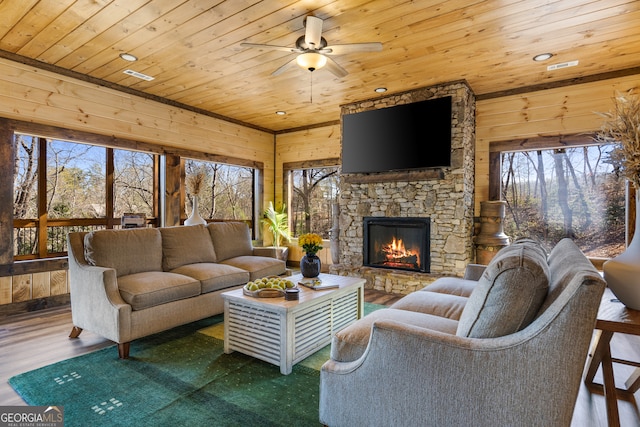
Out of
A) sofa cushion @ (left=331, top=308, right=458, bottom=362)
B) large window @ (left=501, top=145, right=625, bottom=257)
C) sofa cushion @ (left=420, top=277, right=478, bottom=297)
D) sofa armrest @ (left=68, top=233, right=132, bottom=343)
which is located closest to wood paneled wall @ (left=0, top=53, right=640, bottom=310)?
large window @ (left=501, top=145, right=625, bottom=257)

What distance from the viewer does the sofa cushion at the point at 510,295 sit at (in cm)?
120

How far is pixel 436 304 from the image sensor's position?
214 cm

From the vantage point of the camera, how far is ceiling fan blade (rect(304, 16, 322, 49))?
101 inches

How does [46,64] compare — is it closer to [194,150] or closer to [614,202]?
[194,150]

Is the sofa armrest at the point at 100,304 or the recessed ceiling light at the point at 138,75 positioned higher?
the recessed ceiling light at the point at 138,75

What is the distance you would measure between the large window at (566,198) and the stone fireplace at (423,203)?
1.95ft

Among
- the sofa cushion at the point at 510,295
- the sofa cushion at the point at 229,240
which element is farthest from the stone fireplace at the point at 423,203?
the sofa cushion at the point at 510,295

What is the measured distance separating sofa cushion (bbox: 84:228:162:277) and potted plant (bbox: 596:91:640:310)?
3.50 metres

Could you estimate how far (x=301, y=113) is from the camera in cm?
557

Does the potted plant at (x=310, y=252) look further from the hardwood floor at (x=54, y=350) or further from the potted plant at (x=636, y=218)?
the potted plant at (x=636, y=218)

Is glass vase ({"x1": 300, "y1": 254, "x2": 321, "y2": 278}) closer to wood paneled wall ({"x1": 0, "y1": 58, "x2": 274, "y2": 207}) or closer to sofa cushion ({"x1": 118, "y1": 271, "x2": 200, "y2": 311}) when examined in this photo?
sofa cushion ({"x1": 118, "y1": 271, "x2": 200, "y2": 311})

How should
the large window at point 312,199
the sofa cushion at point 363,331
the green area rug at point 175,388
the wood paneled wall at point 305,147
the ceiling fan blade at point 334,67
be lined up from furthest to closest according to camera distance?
1. the large window at point 312,199
2. the wood paneled wall at point 305,147
3. the ceiling fan blade at point 334,67
4. the green area rug at point 175,388
5. the sofa cushion at point 363,331

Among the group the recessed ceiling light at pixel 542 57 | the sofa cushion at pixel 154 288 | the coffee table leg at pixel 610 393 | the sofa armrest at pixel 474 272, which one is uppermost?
the recessed ceiling light at pixel 542 57

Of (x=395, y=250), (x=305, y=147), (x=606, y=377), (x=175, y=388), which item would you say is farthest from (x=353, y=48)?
(x=305, y=147)
